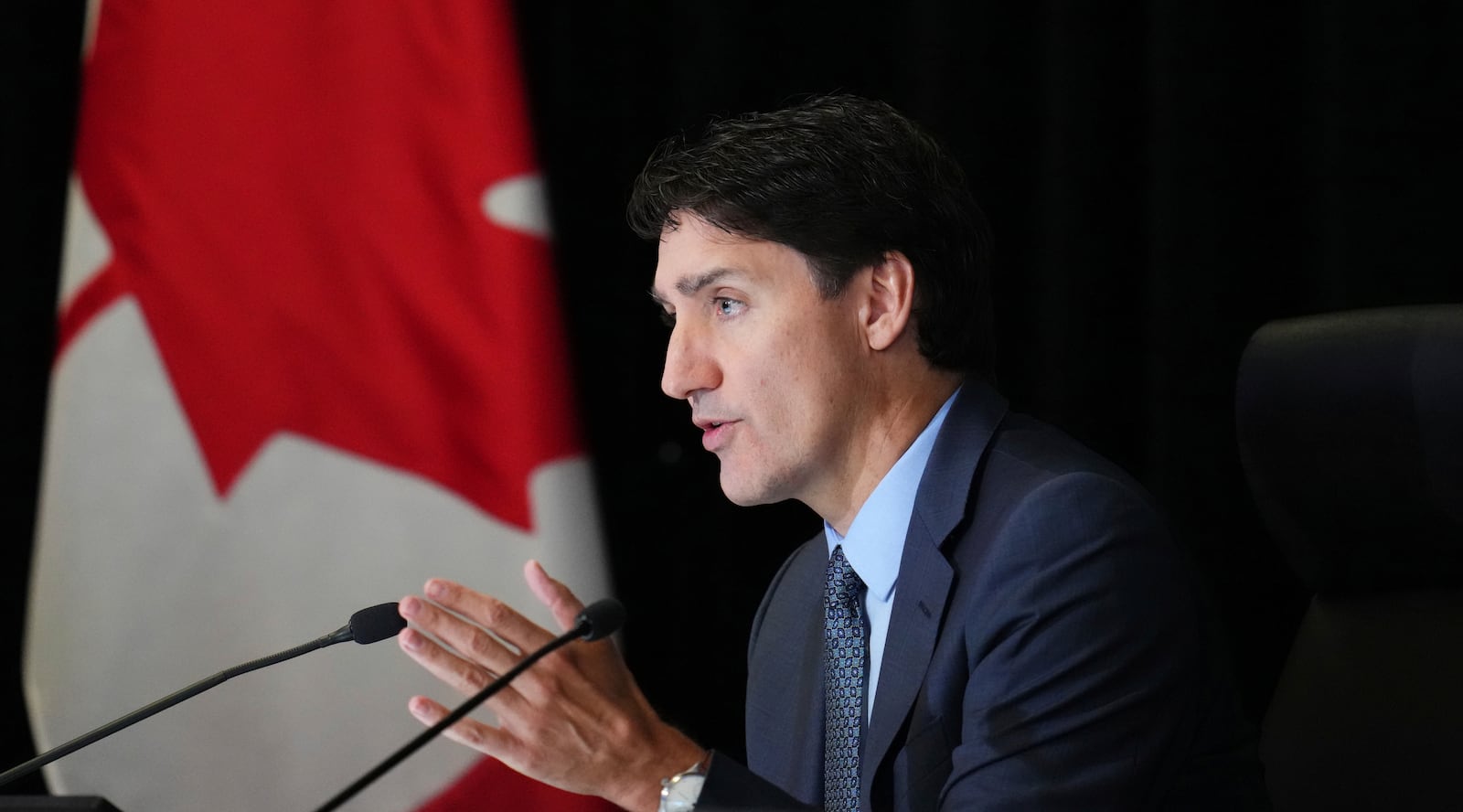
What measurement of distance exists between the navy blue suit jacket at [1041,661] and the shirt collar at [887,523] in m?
0.08

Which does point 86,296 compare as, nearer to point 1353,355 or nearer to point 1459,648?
point 1353,355

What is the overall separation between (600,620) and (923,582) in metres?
0.43

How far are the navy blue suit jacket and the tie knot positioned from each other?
0.16 metres

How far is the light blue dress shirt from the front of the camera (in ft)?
5.02

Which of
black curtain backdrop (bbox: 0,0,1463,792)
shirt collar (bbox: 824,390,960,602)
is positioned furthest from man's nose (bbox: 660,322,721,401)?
black curtain backdrop (bbox: 0,0,1463,792)

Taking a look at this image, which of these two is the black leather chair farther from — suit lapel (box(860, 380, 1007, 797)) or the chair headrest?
suit lapel (box(860, 380, 1007, 797))

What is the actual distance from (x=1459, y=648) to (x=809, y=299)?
2.64 ft

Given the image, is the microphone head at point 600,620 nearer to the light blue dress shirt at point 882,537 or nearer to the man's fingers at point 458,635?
the man's fingers at point 458,635

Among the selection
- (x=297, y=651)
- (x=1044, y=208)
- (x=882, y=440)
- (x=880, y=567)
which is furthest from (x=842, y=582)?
(x=1044, y=208)

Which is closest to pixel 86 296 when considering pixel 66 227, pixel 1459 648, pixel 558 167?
pixel 66 227

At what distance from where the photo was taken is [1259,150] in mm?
1974

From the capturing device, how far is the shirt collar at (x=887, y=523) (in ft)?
5.03

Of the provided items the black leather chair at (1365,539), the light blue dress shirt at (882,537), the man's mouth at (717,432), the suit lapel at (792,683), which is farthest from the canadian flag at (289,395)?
the black leather chair at (1365,539)

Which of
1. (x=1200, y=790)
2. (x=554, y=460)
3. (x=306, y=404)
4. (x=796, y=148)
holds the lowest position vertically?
(x=1200, y=790)
